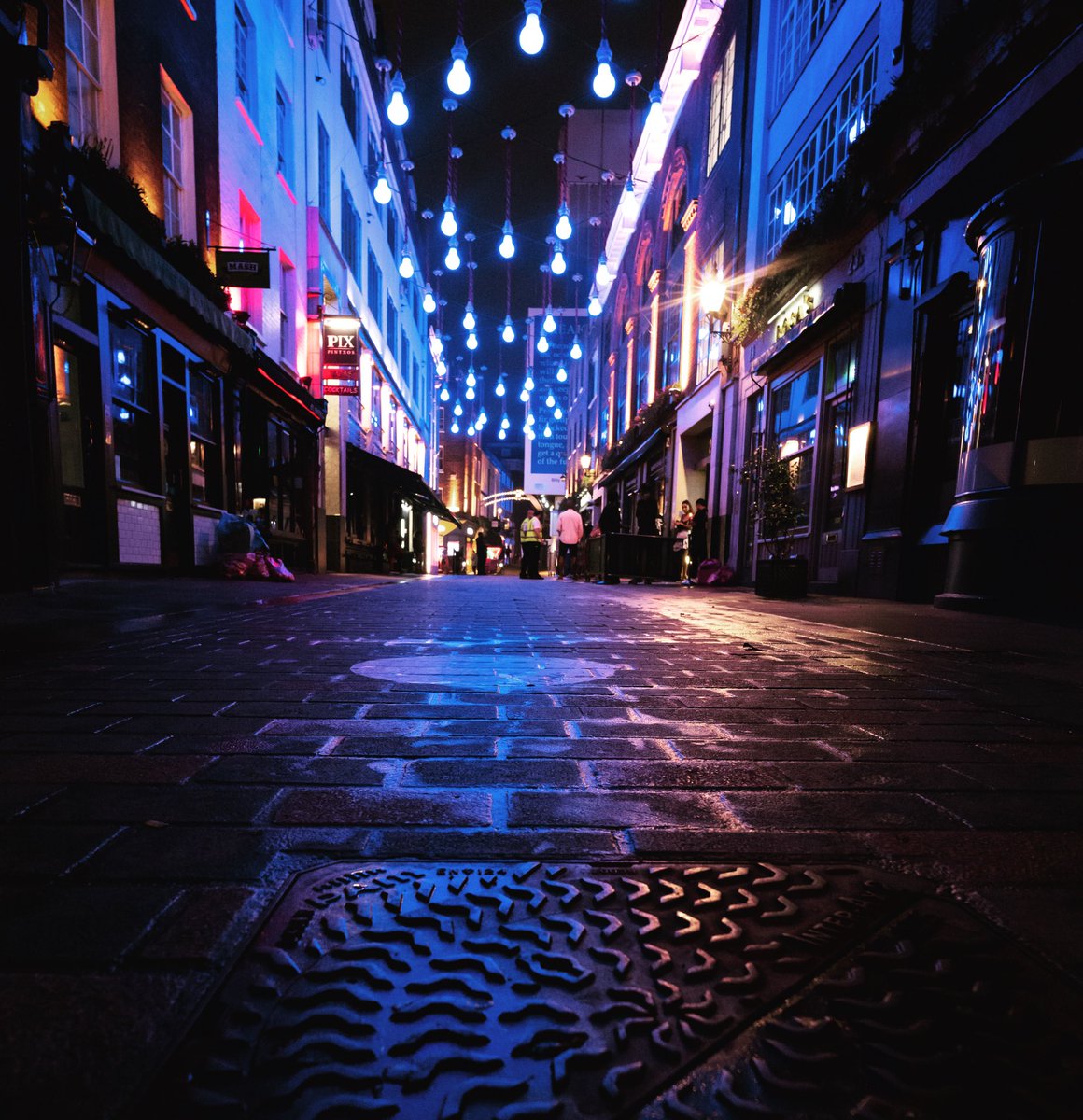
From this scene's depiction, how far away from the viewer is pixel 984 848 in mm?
1331

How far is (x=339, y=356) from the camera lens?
16.8 m

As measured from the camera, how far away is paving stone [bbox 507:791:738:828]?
1.44 m

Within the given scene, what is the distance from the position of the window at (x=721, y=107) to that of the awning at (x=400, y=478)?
42.7ft

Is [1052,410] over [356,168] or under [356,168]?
under

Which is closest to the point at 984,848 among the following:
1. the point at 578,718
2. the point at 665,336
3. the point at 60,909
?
the point at 578,718

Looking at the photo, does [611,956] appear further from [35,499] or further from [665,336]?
[665,336]

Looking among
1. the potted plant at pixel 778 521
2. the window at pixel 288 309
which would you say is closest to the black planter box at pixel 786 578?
the potted plant at pixel 778 521

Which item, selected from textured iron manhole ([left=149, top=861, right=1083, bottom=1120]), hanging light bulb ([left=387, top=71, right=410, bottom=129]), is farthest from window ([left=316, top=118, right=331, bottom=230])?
textured iron manhole ([left=149, top=861, right=1083, bottom=1120])

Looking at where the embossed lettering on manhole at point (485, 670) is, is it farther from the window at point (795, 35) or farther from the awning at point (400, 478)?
the awning at point (400, 478)

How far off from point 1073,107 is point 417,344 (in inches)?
1245

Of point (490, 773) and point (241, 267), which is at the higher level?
point (241, 267)

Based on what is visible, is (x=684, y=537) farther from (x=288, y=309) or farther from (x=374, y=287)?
(x=374, y=287)

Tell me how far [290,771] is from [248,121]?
48.6 feet

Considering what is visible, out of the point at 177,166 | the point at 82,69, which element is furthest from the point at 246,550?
the point at 82,69
